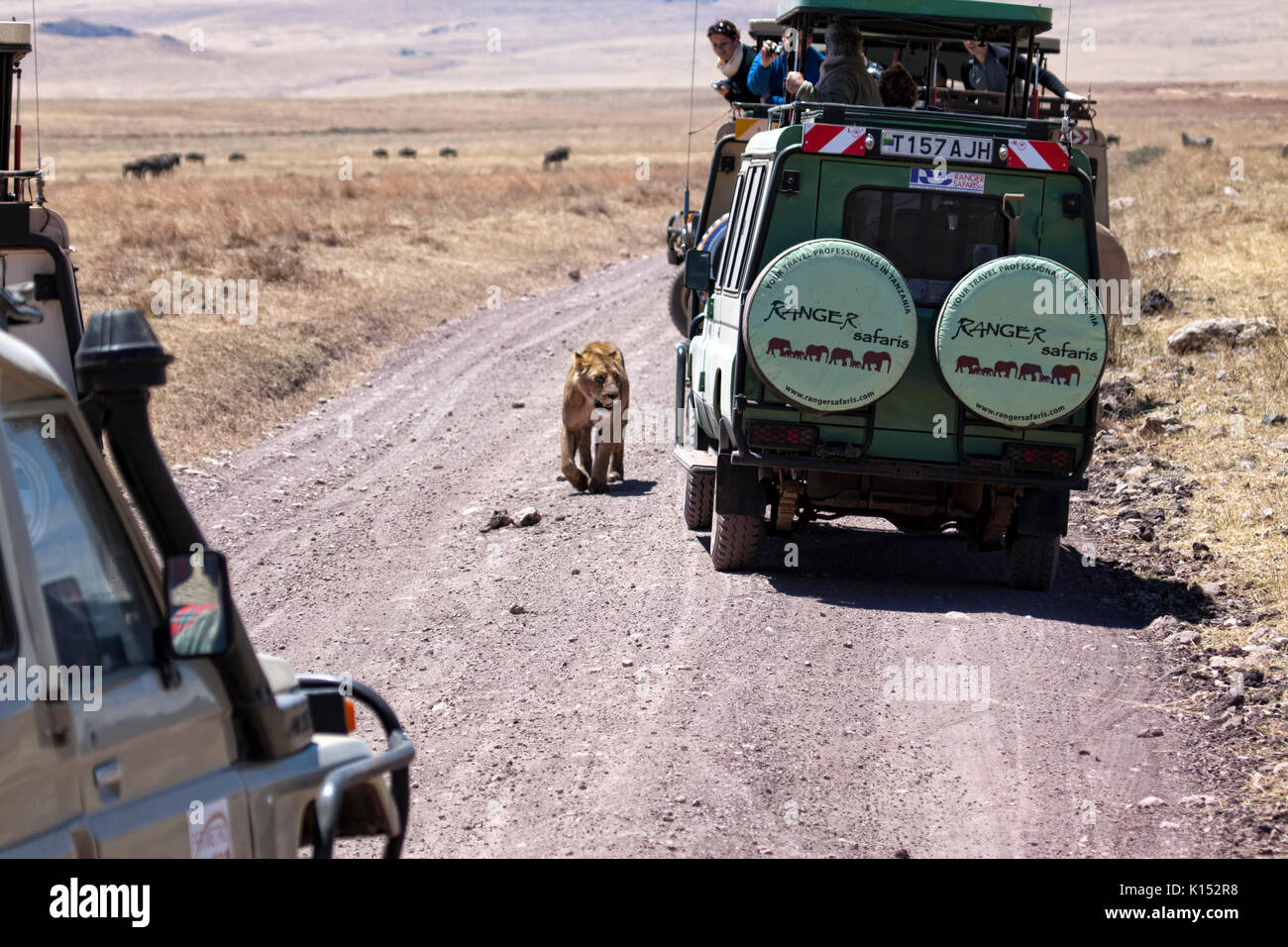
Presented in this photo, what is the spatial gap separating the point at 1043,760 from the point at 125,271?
15.8 meters

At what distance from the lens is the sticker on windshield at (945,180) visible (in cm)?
743

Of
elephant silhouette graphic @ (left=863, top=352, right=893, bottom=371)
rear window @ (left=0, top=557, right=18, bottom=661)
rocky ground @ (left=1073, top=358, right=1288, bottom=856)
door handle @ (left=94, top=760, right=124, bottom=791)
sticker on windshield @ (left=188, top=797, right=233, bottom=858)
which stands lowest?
rocky ground @ (left=1073, top=358, right=1288, bottom=856)

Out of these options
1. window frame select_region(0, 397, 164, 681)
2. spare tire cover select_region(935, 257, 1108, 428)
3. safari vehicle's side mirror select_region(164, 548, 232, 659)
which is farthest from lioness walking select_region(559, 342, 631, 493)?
safari vehicle's side mirror select_region(164, 548, 232, 659)

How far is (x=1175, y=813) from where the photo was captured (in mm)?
4973

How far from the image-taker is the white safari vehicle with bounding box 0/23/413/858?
248 cm

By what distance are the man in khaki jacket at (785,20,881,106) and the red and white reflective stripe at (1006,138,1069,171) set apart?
142 centimetres

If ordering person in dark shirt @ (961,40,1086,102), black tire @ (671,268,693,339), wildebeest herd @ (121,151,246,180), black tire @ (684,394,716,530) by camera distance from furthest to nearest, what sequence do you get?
wildebeest herd @ (121,151,246,180)
black tire @ (671,268,693,339)
person in dark shirt @ (961,40,1086,102)
black tire @ (684,394,716,530)

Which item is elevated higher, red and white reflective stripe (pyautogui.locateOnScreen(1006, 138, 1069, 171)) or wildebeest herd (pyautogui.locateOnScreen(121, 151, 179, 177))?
red and white reflective stripe (pyautogui.locateOnScreen(1006, 138, 1069, 171))

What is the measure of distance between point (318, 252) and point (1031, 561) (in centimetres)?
1661

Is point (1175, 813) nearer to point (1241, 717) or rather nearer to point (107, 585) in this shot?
point (1241, 717)

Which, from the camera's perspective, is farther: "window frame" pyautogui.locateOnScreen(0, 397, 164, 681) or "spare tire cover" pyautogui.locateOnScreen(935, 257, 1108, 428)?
"spare tire cover" pyautogui.locateOnScreen(935, 257, 1108, 428)

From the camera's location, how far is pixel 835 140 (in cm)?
738

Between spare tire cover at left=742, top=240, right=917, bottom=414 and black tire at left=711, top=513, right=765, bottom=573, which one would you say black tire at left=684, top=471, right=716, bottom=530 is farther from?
spare tire cover at left=742, top=240, right=917, bottom=414
